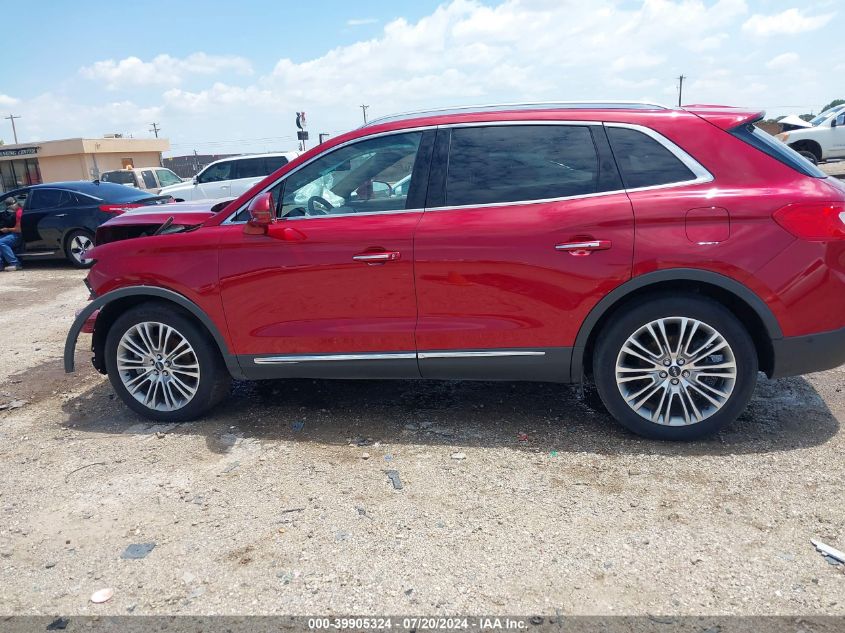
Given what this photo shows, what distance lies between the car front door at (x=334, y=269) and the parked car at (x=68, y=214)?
847 cm

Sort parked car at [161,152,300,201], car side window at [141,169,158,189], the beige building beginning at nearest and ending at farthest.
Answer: parked car at [161,152,300,201] < car side window at [141,169,158,189] < the beige building

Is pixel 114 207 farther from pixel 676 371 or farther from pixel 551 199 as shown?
pixel 676 371

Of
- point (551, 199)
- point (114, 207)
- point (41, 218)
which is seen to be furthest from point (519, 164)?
point (41, 218)

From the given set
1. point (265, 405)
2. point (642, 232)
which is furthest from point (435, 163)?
point (265, 405)

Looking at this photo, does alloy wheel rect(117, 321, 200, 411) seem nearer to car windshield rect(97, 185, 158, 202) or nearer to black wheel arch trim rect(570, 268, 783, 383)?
black wheel arch trim rect(570, 268, 783, 383)

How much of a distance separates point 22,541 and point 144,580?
84cm

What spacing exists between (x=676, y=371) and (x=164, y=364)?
10.8 ft

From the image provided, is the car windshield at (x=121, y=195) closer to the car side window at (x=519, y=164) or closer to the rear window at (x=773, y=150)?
the car side window at (x=519, y=164)

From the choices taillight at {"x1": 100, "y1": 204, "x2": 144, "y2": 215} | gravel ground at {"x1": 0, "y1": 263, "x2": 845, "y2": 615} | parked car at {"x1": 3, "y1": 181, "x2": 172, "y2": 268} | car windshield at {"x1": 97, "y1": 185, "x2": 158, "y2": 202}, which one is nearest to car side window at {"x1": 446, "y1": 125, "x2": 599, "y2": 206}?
gravel ground at {"x1": 0, "y1": 263, "x2": 845, "y2": 615}

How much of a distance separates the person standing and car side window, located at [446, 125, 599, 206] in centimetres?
1110

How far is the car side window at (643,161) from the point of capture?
375cm

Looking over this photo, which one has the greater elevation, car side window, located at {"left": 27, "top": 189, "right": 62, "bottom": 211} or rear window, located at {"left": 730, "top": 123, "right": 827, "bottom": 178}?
rear window, located at {"left": 730, "top": 123, "right": 827, "bottom": 178}

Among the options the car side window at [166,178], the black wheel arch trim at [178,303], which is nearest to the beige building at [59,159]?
the car side window at [166,178]

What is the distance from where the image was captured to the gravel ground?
2744mm
